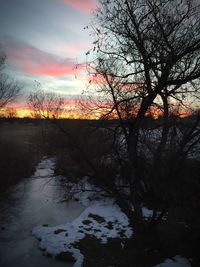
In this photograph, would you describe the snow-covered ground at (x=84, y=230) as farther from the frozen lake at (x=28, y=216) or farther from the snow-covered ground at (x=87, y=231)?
the frozen lake at (x=28, y=216)

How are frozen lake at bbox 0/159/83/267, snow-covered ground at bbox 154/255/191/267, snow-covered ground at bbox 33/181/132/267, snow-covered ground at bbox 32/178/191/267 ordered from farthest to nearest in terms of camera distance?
snow-covered ground at bbox 33/181/132/267 → snow-covered ground at bbox 32/178/191/267 → frozen lake at bbox 0/159/83/267 → snow-covered ground at bbox 154/255/191/267

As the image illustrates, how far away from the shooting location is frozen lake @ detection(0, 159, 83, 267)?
8935mm

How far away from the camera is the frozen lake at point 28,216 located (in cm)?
894

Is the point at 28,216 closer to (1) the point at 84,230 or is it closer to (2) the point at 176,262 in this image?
(1) the point at 84,230

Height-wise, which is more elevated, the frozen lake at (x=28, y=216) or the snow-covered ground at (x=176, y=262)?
the snow-covered ground at (x=176, y=262)

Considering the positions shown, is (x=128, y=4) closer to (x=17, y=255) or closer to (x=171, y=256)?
(x=171, y=256)

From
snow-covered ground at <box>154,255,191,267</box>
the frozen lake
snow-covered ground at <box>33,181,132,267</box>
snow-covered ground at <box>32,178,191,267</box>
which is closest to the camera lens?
snow-covered ground at <box>154,255,191,267</box>

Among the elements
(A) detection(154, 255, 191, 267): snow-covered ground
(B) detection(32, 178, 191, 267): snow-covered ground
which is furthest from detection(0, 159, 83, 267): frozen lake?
(A) detection(154, 255, 191, 267): snow-covered ground

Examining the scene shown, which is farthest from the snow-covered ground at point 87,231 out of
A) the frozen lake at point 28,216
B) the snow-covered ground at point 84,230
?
the frozen lake at point 28,216

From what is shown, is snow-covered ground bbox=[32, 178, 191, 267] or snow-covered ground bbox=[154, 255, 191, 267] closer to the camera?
snow-covered ground bbox=[154, 255, 191, 267]

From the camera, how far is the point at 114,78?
951 centimetres

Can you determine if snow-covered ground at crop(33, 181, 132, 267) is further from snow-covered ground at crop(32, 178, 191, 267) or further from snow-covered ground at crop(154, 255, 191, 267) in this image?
snow-covered ground at crop(154, 255, 191, 267)

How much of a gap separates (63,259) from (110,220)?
4.10 metres

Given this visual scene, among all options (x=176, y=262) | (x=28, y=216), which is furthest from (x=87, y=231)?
(x=176, y=262)
